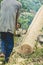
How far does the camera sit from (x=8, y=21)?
627 centimetres

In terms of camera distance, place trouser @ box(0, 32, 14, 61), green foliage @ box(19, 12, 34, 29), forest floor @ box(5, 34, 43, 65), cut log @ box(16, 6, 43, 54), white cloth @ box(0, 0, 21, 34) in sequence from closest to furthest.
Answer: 1. forest floor @ box(5, 34, 43, 65)
2. cut log @ box(16, 6, 43, 54)
3. white cloth @ box(0, 0, 21, 34)
4. trouser @ box(0, 32, 14, 61)
5. green foliage @ box(19, 12, 34, 29)

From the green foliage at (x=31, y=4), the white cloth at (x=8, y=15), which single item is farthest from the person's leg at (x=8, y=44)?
the green foliage at (x=31, y=4)

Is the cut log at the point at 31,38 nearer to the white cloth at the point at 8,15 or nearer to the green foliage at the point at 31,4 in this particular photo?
the white cloth at the point at 8,15

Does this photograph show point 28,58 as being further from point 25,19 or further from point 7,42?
point 25,19

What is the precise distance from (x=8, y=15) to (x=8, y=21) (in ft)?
0.44

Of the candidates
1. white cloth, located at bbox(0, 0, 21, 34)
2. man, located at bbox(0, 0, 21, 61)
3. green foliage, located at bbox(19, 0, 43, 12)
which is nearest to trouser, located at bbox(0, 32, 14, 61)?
man, located at bbox(0, 0, 21, 61)

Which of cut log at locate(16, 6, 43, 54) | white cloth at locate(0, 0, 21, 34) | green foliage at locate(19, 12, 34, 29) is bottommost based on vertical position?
green foliage at locate(19, 12, 34, 29)

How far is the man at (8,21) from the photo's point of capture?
245 inches

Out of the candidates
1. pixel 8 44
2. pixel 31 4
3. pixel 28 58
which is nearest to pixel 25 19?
pixel 31 4

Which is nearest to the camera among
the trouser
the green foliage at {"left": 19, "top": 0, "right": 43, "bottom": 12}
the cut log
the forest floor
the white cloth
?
the forest floor

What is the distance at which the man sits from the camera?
20.4ft

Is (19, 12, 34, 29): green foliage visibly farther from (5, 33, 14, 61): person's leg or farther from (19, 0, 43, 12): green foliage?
(5, 33, 14, 61): person's leg

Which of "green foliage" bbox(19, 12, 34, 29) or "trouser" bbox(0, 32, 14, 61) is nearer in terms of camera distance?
"trouser" bbox(0, 32, 14, 61)

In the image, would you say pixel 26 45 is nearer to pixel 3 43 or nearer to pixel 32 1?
pixel 3 43
